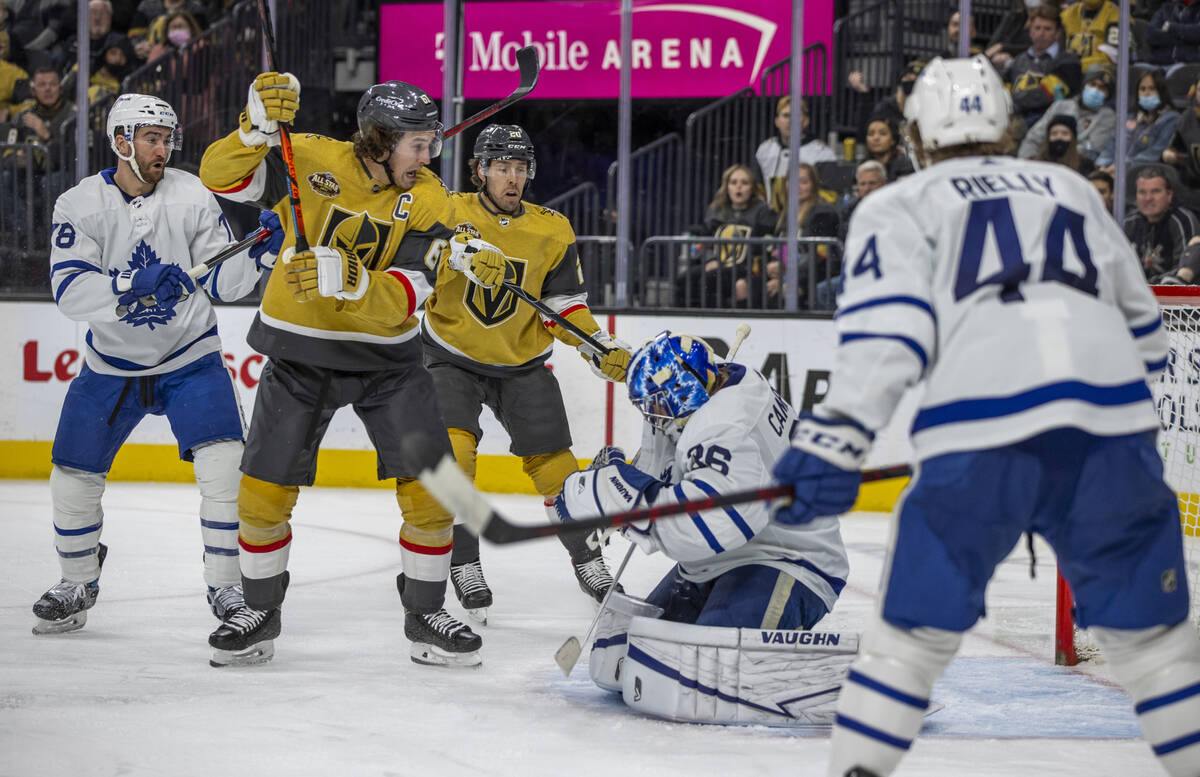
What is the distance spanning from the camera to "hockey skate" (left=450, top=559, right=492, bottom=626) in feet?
11.4

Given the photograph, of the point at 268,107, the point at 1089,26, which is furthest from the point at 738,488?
the point at 1089,26

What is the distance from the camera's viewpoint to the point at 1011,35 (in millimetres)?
6805

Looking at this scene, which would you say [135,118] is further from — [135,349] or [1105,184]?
[1105,184]

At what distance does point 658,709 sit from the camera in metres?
2.52

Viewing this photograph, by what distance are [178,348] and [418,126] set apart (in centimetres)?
84

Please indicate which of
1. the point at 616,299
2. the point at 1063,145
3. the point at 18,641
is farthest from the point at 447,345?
the point at 1063,145

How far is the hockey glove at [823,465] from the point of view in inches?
67.4

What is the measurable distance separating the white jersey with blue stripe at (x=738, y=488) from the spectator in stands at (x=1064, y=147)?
3850 millimetres

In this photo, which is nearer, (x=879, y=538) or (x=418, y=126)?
(x=418, y=126)

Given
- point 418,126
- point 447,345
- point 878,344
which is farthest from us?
point 447,345

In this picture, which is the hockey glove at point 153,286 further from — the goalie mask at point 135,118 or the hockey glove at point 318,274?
the hockey glove at point 318,274

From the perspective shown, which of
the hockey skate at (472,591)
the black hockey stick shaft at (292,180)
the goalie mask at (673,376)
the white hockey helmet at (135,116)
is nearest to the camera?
the goalie mask at (673,376)

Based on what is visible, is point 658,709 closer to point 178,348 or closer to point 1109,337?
point 1109,337

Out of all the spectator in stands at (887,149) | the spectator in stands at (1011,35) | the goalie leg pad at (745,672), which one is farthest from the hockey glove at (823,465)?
the spectator in stands at (1011,35)
